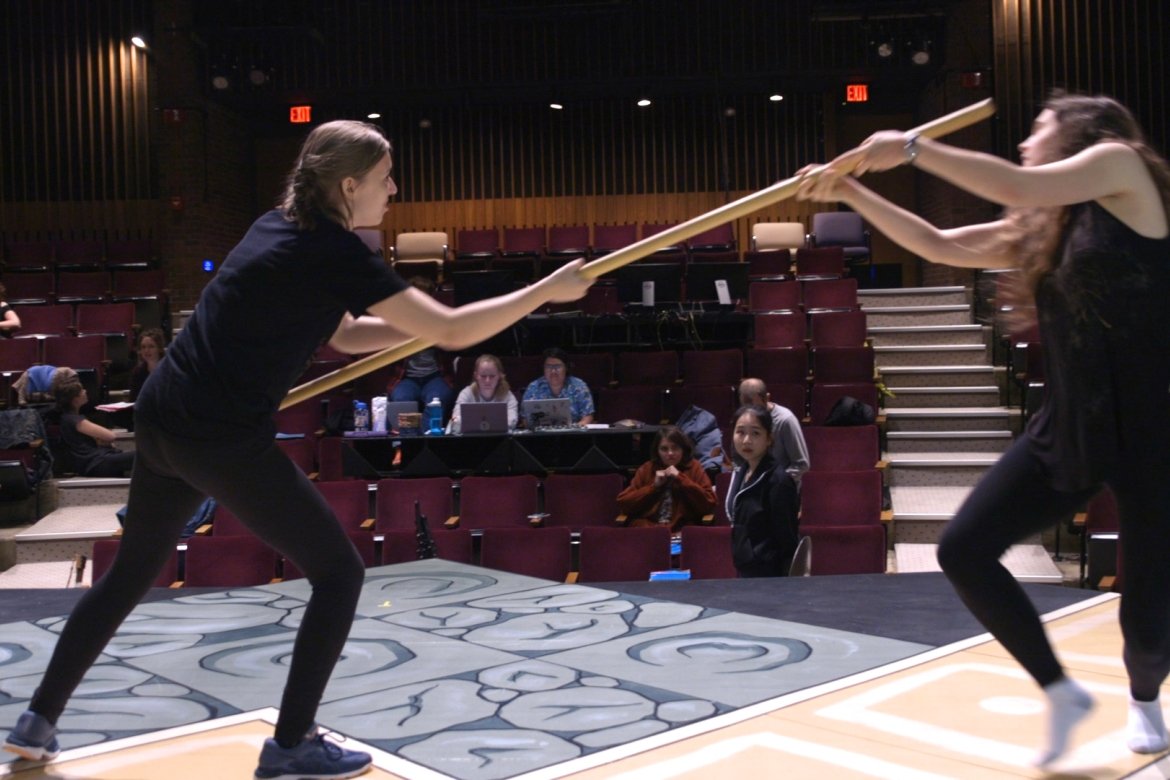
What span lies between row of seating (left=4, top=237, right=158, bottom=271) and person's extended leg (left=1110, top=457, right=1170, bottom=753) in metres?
10.9

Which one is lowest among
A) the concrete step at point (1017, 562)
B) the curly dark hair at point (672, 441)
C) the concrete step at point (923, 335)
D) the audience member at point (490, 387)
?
the concrete step at point (1017, 562)

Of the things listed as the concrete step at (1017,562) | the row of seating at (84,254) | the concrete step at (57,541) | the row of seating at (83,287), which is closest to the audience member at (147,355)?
the concrete step at (57,541)

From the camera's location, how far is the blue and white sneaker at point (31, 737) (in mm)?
2436

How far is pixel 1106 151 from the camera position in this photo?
84.0 inches

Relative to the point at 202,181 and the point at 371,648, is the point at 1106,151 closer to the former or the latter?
the point at 371,648

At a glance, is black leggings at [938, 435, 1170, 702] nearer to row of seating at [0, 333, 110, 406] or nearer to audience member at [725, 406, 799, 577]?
audience member at [725, 406, 799, 577]

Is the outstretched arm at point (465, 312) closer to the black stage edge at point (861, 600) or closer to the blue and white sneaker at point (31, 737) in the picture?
the blue and white sneaker at point (31, 737)

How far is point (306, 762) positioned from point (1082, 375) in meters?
1.68

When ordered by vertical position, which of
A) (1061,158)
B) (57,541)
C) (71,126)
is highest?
(71,126)

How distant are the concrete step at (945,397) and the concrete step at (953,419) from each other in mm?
167

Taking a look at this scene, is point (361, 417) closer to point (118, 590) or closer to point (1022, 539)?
point (118, 590)

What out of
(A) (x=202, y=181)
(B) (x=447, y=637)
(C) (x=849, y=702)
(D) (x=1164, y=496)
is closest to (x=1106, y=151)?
(D) (x=1164, y=496)

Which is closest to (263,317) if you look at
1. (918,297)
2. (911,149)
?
(911,149)

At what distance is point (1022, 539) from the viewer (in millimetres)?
2230
